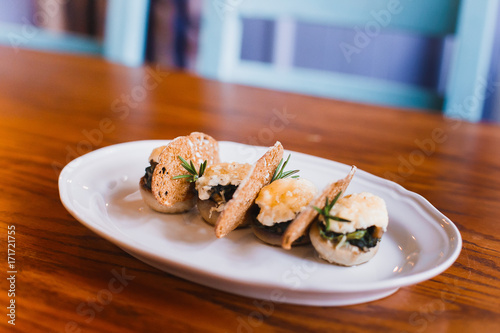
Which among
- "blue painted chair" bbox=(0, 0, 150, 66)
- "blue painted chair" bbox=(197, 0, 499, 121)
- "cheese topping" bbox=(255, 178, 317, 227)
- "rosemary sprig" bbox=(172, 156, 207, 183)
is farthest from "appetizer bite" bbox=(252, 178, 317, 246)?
"blue painted chair" bbox=(0, 0, 150, 66)

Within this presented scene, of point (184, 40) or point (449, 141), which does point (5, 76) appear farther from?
point (449, 141)

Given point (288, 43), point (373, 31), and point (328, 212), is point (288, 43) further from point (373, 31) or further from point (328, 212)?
point (328, 212)

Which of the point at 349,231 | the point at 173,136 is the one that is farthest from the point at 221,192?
the point at 173,136

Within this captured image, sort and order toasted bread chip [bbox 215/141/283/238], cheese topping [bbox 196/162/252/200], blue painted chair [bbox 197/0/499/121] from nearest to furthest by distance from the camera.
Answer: toasted bread chip [bbox 215/141/283/238] < cheese topping [bbox 196/162/252/200] < blue painted chair [bbox 197/0/499/121]

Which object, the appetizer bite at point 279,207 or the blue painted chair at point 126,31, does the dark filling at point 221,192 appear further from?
the blue painted chair at point 126,31

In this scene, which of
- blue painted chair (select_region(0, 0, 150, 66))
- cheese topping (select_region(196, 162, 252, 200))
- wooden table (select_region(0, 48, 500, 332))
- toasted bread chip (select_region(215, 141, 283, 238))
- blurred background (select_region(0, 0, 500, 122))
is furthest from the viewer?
blurred background (select_region(0, 0, 500, 122))

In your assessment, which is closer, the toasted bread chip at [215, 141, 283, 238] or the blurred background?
the toasted bread chip at [215, 141, 283, 238]

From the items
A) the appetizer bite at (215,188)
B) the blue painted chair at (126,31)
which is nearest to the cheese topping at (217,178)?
the appetizer bite at (215,188)

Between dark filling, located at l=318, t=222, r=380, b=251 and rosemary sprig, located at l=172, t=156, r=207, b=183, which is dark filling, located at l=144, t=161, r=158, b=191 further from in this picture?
dark filling, located at l=318, t=222, r=380, b=251
